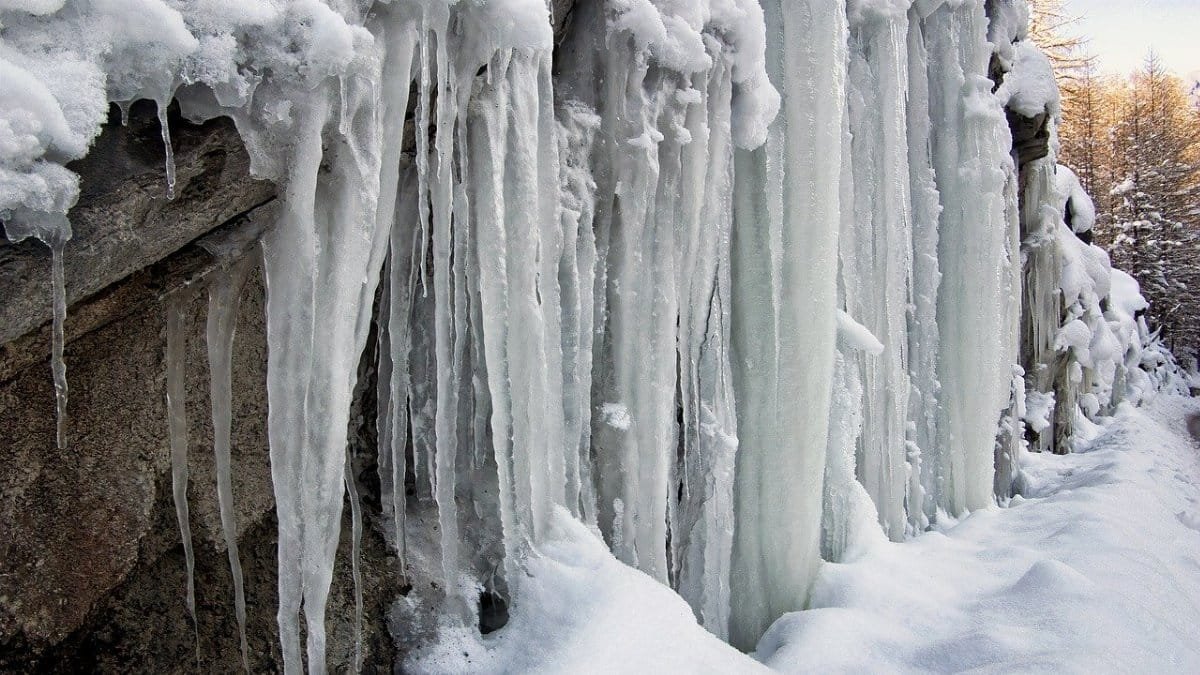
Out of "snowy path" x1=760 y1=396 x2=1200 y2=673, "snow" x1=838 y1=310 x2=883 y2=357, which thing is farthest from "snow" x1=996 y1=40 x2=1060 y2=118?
"snow" x1=838 y1=310 x2=883 y2=357

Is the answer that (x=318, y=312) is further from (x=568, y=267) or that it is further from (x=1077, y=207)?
(x=1077, y=207)

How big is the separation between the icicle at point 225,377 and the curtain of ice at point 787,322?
1.91 meters

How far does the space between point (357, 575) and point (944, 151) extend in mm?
4317

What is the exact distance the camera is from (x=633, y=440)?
2.62 m

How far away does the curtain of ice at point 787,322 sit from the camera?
3.01 metres

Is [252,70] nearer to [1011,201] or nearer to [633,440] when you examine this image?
[633,440]

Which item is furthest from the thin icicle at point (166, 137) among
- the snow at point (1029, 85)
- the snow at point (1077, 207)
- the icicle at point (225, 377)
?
the snow at point (1077, 207)

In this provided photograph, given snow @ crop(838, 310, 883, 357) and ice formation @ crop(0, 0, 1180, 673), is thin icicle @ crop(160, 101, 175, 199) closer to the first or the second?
ice formation @ crop(0, 0, 1180, 673)

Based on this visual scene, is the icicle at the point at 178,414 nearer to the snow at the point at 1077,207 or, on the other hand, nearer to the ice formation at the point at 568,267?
the ice formation at the point at 568,267

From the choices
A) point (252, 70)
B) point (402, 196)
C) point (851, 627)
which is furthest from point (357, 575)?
point (851, 627)

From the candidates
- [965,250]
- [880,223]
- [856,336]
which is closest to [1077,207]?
[965,250]

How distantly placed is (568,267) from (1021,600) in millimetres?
1917

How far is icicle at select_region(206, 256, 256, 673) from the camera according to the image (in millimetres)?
1688

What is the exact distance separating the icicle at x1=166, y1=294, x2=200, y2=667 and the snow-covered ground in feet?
2.31
